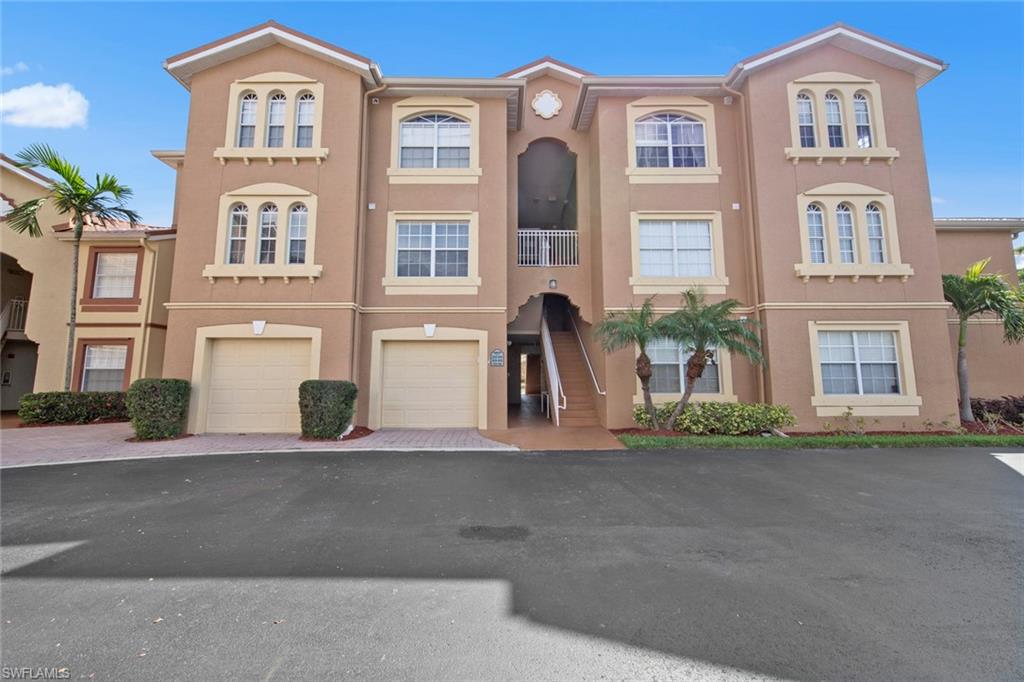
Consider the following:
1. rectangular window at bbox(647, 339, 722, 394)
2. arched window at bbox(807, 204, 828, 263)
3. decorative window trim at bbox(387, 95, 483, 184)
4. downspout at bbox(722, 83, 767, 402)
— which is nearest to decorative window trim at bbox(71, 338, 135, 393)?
decorative window trim at bbox(387, 95, 483, 184)

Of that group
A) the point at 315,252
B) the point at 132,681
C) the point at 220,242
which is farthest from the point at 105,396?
the point at 132,681

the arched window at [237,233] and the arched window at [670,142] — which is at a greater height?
the arched window at [670,142]

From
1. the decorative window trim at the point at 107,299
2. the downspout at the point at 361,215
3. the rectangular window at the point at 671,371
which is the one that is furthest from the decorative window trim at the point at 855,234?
the decorative window trim at the point at 107,299

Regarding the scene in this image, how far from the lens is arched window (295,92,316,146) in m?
11.6

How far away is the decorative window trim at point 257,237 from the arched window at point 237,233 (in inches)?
3.9

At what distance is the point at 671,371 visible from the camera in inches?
456

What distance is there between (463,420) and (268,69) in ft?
35.7

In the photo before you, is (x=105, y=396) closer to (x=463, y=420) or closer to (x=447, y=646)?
(x=463, y=420)

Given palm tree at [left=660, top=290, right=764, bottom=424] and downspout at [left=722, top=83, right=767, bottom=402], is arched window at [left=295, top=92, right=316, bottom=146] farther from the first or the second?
downspout at [left=722, top=83, right=767, bottom=402]

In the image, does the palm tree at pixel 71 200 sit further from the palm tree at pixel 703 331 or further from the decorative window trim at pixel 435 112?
the palm tree at pixel 703 331

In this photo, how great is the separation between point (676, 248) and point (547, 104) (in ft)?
20.8

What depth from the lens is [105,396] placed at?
12.6 metres

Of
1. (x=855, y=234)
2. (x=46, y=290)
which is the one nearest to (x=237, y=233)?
(x=46, y=290)

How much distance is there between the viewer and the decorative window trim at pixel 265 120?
11289mm
